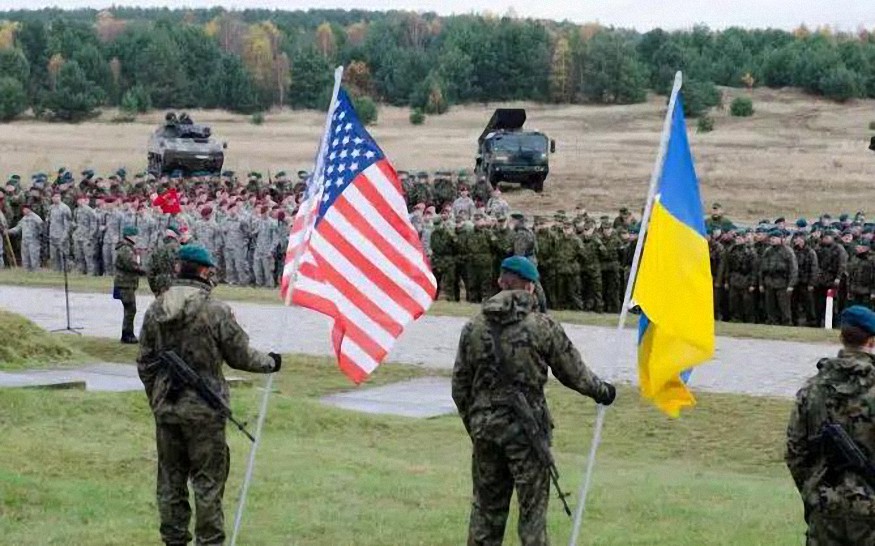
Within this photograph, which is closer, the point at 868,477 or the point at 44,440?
the point at 868,477

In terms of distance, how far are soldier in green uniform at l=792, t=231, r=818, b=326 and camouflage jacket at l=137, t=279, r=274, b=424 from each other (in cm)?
A: 1830

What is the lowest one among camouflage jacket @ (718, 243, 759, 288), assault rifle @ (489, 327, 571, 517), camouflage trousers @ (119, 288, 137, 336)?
camouflage jacket @ (718, 243, 759, 288)

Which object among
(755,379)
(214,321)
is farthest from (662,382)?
(755,379)

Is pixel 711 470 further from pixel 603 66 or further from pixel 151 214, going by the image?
pixel 603 66

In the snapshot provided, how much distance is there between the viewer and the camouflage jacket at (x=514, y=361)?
914cm

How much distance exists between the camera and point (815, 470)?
26.3 feet

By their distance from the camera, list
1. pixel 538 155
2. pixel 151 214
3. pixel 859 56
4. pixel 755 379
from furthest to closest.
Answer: pixel 859 56, pixel 538 155, pixel 151 214, pixel 755 379

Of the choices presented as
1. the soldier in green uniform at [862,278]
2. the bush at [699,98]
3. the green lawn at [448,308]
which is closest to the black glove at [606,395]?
the green lawn at [448,308]

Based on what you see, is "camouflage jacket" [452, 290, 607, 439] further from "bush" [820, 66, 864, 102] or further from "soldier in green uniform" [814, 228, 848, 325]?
"bush" [820, 66, 864, 102]

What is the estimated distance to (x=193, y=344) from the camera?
962cm

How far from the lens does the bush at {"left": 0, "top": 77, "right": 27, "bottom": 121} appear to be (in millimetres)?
100812

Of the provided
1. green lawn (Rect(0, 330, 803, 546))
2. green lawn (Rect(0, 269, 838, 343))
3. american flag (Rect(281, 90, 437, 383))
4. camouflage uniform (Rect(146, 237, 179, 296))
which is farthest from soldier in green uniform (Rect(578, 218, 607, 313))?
american flag (Rect(281, 90, 437, 383))

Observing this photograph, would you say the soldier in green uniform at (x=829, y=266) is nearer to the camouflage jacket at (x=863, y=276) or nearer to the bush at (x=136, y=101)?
the camouflage jacket at (x=863, y=276)

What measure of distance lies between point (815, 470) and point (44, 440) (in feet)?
24.3
